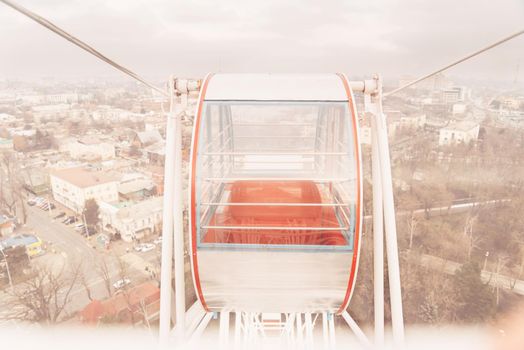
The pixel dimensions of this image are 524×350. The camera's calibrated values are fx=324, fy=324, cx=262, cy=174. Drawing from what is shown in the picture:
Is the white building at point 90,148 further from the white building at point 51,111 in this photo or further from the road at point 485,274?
the road at point 485,274

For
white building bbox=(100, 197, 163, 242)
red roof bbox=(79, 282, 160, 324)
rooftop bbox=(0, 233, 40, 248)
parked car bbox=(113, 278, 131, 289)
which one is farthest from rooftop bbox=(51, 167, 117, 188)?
red roof bbox=(79, 282, 160, 324)

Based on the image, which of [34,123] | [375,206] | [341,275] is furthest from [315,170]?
[34,123]

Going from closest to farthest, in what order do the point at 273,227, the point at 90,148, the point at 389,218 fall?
the point at 273,227, the point at 389,218, the point at 90,148

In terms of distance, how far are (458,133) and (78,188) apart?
7574 mm

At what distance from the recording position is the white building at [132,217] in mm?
5773

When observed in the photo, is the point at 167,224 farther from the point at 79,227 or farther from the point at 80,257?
the point at 79,227

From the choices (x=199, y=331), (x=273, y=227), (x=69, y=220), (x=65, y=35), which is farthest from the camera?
(x=69, y=220)

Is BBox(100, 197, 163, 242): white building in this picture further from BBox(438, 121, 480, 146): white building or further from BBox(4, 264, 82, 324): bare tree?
BBox(438, 121, 480, 146): white building

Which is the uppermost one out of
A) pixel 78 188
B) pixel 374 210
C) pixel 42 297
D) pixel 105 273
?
pixel 374 210

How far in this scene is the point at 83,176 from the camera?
20.0 ft

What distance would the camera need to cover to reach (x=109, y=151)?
6172mm

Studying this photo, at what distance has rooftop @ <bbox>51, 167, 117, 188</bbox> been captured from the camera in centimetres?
587

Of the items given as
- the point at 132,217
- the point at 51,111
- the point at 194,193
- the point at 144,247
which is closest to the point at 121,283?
the point at 144,247

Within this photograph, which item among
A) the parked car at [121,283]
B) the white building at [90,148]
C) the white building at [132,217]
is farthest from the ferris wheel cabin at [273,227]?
the white building at [90,148]
